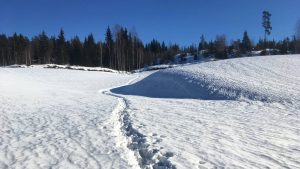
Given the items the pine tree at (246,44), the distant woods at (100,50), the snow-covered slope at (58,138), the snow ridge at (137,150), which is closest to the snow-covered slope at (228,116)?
the snow ridge at (137,150)

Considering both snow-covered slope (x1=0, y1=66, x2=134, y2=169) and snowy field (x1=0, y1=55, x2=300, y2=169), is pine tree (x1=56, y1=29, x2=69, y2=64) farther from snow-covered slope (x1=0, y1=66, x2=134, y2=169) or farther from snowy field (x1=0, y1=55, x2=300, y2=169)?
snow-covered slope (x1=0, y1=66, x2=134, y2=169)

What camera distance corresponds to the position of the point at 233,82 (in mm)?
23969

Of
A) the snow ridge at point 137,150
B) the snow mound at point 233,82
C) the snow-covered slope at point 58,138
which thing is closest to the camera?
the snow ridge at point 137,150

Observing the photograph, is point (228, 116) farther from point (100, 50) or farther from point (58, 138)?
point (100, 50)

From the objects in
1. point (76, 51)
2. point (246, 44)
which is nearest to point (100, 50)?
point (76, 51)

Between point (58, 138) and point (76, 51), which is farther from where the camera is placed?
point (76, 51)

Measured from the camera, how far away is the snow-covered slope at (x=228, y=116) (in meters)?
9.01

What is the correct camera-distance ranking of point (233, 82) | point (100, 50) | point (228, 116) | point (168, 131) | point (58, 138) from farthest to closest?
1. point (100, 50)
2. point (233, 82)
3. point (228, 116)
4. point (168, 131)
5. point (58, 138)

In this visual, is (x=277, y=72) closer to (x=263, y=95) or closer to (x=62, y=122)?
(x=263, y=95)

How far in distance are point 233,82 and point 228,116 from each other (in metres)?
9.12

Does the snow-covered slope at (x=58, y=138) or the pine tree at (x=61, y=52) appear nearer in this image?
the snow-covered slope at (x=58, y=138)

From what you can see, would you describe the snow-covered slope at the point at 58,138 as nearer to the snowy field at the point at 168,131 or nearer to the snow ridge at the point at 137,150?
the snowy field at the point at 168,131

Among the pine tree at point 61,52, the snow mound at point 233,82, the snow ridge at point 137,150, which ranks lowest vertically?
the snow ridge at point 137,150

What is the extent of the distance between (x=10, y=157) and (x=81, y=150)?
1.94m
